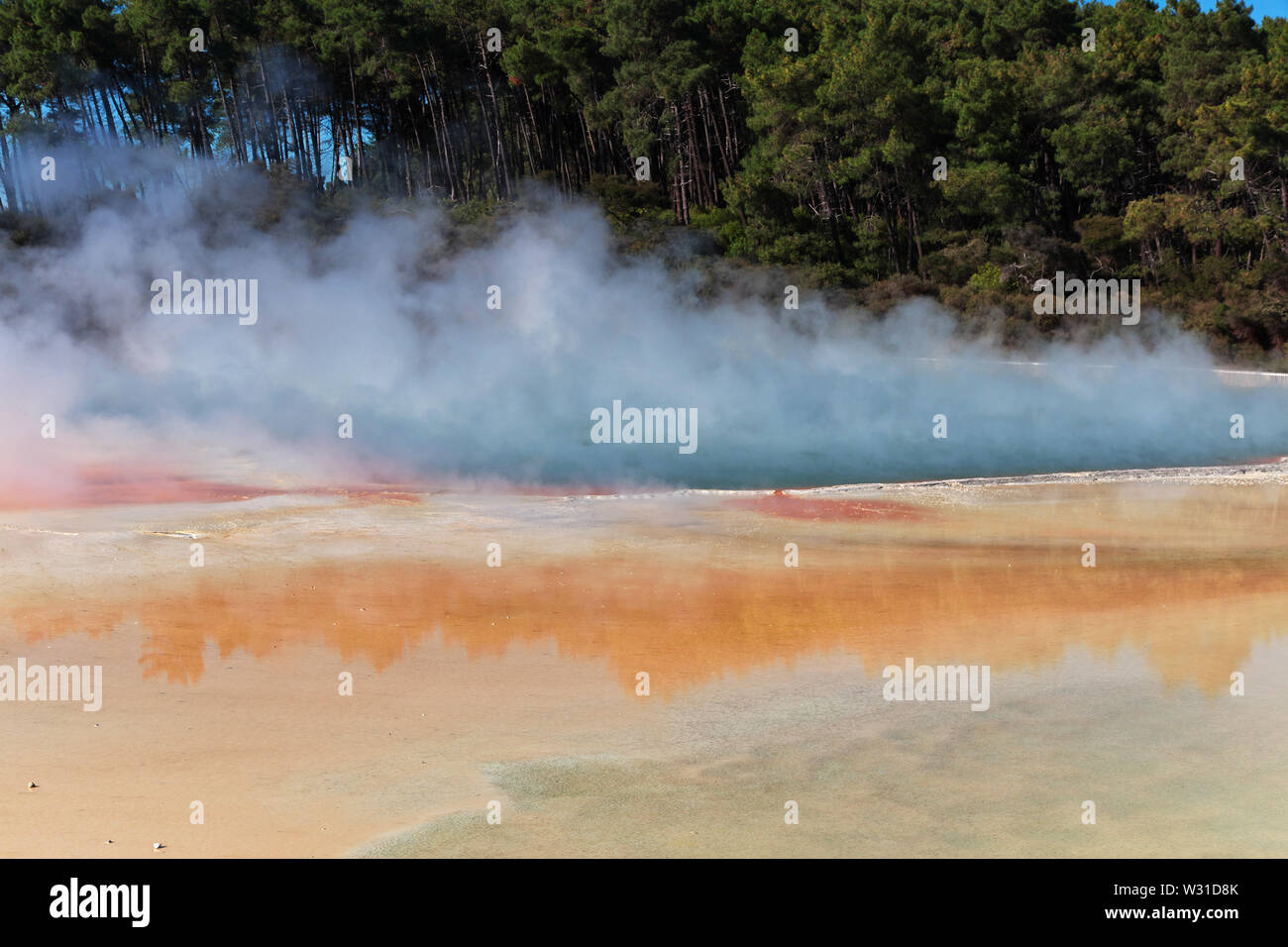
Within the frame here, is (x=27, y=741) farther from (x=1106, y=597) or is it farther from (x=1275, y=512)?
(x=1275, y=512)

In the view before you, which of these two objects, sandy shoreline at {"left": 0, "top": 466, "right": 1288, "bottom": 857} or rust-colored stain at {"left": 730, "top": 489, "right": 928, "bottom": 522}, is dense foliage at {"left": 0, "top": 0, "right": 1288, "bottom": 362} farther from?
sandy shoreline at {"left": 0, "top": 466, "right": 1288, "bottom": 857}

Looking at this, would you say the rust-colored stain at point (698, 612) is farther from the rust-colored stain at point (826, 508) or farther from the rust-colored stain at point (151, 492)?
the rust-colored stain at point (151, 492)

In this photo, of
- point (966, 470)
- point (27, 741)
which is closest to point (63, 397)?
point (966, 470)

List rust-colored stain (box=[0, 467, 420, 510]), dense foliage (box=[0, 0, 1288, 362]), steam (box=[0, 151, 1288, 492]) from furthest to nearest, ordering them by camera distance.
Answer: dense foliage (box=[0, 0, 1288, 362]) → steam (box=[0, 151, 1288, 492]) → rust-colored stain (box=[0, 467, 420, 510])

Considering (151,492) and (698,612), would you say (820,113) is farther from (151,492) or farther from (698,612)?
(698,612)

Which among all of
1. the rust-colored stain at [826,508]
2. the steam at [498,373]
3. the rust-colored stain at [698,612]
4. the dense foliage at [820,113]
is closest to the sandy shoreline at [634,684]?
the rust-colored stain at [698,612]

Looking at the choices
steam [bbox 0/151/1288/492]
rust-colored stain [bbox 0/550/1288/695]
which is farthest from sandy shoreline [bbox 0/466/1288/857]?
steam [bbox 0/151/1288/492]
